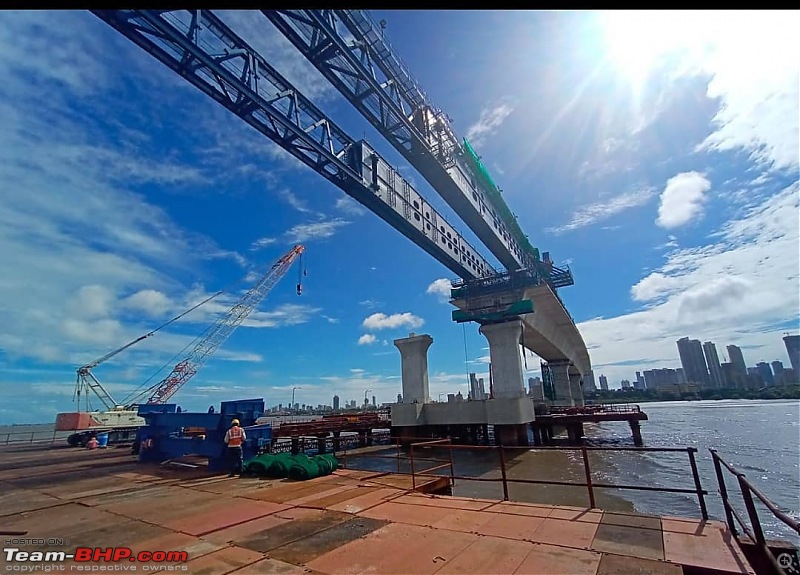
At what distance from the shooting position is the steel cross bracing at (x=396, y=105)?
16219mm

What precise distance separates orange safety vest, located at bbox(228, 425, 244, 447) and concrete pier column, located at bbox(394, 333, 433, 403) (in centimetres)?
2726

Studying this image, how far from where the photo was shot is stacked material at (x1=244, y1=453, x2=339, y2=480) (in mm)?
11109

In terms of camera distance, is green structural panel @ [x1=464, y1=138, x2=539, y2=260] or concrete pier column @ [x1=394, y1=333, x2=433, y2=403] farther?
concrete pier column @ [x1=394, y1=333, x2=433, y2=403]

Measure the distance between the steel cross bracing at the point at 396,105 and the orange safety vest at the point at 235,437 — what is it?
47.8 ft

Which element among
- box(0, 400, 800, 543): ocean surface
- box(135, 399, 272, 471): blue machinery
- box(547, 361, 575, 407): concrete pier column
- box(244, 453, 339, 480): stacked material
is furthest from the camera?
box(547, 361, 575, 407): concrete pier column

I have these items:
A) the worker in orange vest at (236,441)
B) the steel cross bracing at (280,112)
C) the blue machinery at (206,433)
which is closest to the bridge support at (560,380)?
the steel cross bracing at (280,112)

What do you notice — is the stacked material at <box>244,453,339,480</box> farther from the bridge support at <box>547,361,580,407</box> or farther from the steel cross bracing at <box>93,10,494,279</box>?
the bridge support at <box>547,361,580,407</box>

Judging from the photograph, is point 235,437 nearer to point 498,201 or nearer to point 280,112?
point 280,112

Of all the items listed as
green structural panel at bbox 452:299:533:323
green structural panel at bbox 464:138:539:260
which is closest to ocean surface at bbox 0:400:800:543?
green structural panel at bbox 452:299:533:323

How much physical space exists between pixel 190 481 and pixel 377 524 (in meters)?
7.70

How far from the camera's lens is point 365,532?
6.26 m
